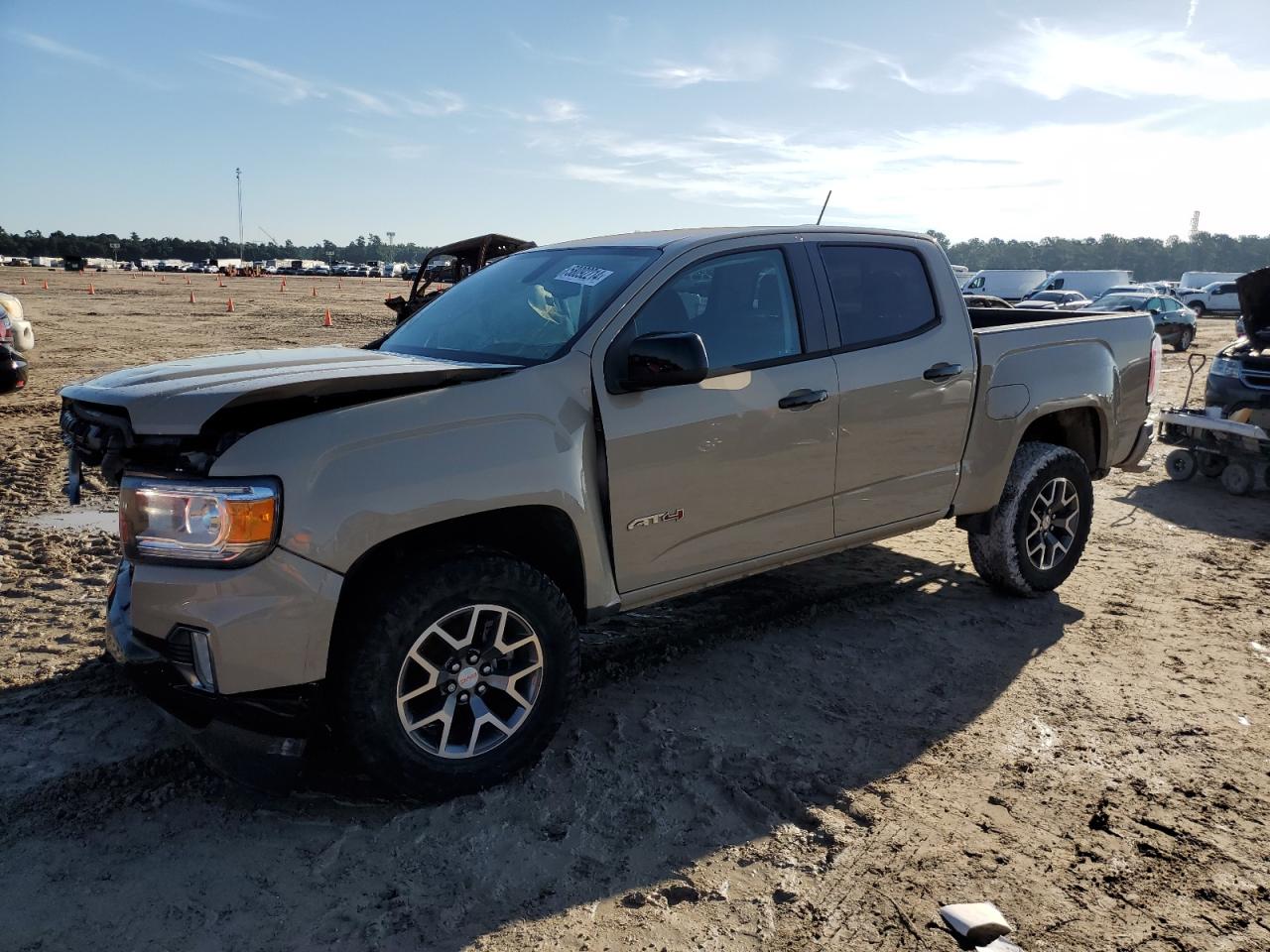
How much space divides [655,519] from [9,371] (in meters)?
8.53

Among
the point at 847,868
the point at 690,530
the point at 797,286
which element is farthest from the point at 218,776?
the point at 797,286

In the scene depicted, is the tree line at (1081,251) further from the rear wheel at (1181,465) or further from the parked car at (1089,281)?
the rear wheel at (1181,465)

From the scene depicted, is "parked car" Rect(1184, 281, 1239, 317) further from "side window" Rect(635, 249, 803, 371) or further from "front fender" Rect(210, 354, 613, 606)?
"front fender" Rect(210, 354, 613, 606)

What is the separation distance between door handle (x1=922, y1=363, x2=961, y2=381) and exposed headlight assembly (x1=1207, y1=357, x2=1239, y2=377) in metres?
5.77

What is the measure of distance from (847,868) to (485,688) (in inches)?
52.3

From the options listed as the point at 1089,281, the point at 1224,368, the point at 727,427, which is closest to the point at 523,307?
the point at 727,427

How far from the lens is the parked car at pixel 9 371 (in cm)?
929

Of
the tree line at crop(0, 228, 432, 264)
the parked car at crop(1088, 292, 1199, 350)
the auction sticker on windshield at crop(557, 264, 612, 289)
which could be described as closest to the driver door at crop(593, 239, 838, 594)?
the auction sticker on windshield at crop(557, 264, 612, 289)

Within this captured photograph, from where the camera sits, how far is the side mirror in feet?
11.2

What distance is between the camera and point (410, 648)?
304 centimetres

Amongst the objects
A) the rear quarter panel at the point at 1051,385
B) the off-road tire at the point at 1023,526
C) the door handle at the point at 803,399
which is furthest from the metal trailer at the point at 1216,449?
the door handle at the point at 803,399

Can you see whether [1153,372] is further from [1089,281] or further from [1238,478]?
[1089,281]

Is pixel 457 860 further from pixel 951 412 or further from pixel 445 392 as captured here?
pixel 951 412

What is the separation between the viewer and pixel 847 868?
9.62 ft
